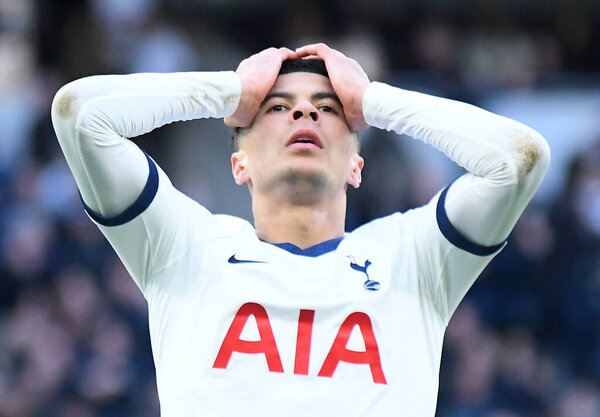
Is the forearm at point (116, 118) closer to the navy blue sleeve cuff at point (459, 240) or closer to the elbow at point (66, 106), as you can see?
the elbow at point (66, 106)

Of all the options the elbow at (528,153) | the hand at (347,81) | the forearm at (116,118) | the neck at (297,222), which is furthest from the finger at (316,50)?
the elbow at (528,153)

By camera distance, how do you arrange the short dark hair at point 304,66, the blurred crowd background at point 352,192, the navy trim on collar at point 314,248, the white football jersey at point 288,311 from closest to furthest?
1. the white football jersey at point 288,311
2. the navy trim on collar at point 314,248
3. the short dark hair at point 304,66
4. the blurred crowd background at point 352,192

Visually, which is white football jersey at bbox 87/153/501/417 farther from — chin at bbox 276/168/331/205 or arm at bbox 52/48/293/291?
chin at bbox 276/168/331/205

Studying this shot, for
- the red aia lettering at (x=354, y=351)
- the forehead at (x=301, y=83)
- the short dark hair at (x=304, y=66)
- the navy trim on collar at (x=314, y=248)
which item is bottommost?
the red aia lettering at (x=354, y=351)

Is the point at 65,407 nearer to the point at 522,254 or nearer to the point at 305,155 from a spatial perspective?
the point at 522,254

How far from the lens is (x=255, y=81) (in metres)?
3.95

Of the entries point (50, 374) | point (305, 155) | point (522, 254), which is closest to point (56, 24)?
point (50, 374)

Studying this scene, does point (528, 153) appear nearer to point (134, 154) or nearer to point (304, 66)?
point (304, 66)

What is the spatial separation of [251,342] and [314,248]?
0.52m

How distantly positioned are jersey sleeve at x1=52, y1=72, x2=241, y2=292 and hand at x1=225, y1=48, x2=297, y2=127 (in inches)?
2.1

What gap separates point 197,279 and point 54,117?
0.73 m

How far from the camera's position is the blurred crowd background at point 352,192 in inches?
295

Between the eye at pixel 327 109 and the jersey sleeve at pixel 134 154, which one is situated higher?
the eye at pixel 327 109

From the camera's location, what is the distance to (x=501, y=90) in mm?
8938
